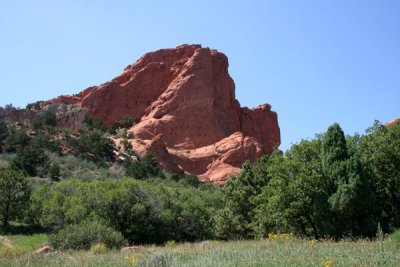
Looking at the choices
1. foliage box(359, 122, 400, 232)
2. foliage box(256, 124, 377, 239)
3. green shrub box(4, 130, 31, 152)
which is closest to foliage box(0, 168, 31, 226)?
foliage box(256, 124, 377, 239)

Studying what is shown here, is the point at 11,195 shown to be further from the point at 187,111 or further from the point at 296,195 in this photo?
the point at 187,111

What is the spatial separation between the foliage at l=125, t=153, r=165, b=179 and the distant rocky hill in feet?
17.5

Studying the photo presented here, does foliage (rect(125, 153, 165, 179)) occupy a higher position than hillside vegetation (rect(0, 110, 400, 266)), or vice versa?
foliage (rect(125, 153, 165, 179))

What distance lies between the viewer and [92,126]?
84.0 meters

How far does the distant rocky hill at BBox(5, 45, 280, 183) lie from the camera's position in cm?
7569

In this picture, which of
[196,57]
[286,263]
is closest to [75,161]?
[196,57]

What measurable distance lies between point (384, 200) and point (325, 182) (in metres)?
4.31

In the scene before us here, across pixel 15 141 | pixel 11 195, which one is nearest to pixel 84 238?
pixel 11 195

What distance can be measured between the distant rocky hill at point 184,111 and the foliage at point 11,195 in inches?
1404

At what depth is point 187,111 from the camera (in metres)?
85.2

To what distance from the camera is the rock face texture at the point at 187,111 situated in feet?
248

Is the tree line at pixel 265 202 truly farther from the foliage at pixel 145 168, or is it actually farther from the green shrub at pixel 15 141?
the green shrub at pixel 15 141

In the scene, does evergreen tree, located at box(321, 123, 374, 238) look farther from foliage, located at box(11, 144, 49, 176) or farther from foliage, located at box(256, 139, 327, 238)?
foliage, located at box(11, 144, 49, 176)

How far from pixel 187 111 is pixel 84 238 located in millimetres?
62596
